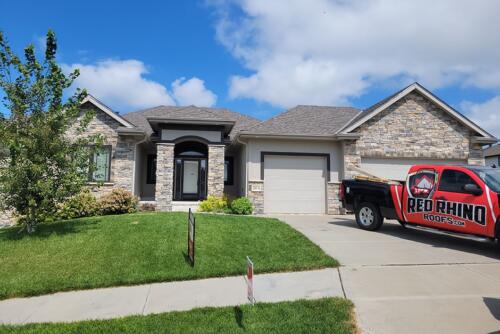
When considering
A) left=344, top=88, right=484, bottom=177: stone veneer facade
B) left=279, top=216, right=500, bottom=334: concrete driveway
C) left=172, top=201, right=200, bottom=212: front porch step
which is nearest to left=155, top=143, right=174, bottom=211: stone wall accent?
left=172, top=201, right=200, bottom=212: front porch step

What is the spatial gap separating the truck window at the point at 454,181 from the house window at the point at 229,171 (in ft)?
41.6

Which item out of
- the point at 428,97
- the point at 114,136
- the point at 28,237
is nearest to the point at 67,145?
the point at 28,237

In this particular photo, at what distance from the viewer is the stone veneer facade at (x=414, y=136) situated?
15.0 metres

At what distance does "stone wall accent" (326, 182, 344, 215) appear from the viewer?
1479 cm

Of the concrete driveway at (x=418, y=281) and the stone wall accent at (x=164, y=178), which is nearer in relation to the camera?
the concrete driveway at (x=418, y=281)

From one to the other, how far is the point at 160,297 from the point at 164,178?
33.7ft

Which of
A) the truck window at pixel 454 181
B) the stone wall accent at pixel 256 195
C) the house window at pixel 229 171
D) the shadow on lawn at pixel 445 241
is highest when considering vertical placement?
the house window at pixel 229 171

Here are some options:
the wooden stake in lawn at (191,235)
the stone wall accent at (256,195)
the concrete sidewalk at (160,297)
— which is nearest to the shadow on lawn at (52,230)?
the concrete sidewalk at (160,297)

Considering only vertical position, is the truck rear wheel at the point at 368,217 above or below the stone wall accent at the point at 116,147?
below

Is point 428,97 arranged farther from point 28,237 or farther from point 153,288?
point 28,237

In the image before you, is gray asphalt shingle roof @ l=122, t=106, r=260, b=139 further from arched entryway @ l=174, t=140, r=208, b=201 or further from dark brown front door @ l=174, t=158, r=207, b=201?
dark brown front door @ l=174, t=158, r=207, b=201

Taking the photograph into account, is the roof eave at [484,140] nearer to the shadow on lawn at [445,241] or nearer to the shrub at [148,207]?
the shadow on lawn at [445,241]

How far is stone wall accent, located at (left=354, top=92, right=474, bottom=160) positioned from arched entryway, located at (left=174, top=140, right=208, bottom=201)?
7948 millimetres

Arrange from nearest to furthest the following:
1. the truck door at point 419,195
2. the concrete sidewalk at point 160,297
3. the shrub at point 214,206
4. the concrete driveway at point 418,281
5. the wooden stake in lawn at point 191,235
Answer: the concrete driveway at point 418,281 < the concrete sidewalk at point 160,297 < the wooden stake in lawn at point 191,235 < the truck door at point 419,195 < the shrub at point 214,206
